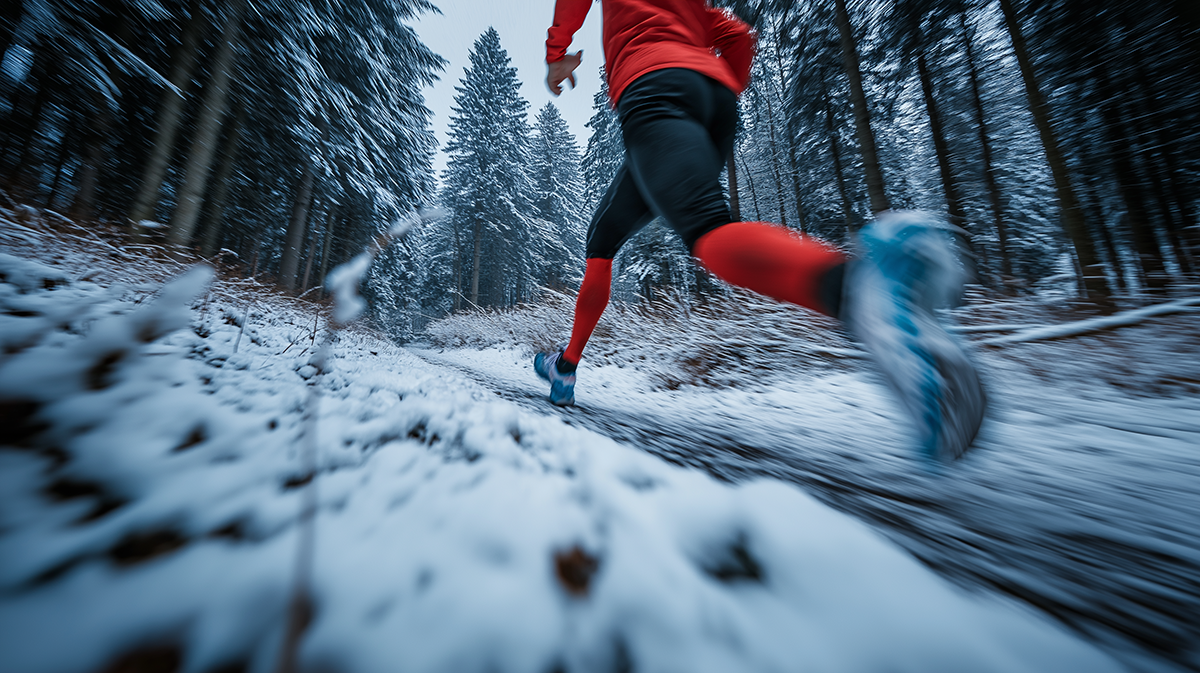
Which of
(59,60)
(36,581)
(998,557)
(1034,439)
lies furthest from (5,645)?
(59,60)

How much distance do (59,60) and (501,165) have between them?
12.0 m

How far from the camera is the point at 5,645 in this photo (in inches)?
9.2

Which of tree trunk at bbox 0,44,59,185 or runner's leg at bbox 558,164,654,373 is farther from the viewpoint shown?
tree trunk at bbox 0,44,59,185

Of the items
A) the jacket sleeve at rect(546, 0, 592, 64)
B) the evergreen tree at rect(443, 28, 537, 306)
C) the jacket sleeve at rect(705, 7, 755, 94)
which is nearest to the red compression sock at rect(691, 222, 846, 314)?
the jacket sleeve at rect(705, 7, 755, 94)

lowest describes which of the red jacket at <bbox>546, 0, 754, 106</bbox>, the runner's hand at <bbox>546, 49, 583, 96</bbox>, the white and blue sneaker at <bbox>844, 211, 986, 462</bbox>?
the white and blue sneaker at <bbox>844, 211, 986, 462</bbox>

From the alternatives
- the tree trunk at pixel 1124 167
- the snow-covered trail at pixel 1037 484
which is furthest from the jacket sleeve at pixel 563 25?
the tree trunk at pixel 1124 167

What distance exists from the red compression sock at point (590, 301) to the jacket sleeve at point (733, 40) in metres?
0.94

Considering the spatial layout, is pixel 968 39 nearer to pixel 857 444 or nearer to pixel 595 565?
pixel 857 444

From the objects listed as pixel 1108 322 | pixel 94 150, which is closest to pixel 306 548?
pixel 1108 322

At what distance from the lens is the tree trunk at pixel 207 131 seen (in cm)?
577

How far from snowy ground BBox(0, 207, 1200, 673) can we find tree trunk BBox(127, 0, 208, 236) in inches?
292

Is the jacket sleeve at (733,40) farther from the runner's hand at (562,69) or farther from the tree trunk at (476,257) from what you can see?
the tree trunk at (476,257)

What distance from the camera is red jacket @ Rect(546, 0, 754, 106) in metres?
1.24

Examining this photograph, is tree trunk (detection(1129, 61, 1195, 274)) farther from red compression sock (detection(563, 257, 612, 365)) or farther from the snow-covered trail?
red compression sock (detection(563, 257, 612, 365))
